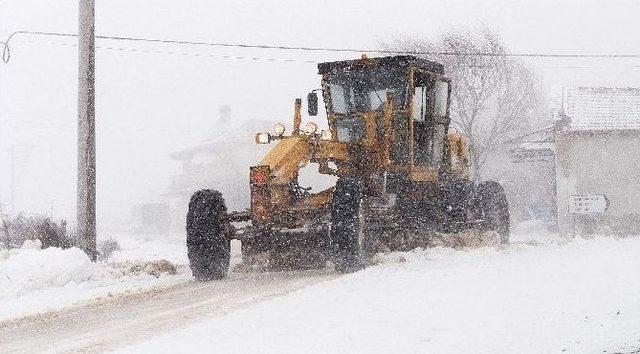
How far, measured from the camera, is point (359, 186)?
33.4 ft

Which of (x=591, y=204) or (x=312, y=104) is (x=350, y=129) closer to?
(x=312, y=104)

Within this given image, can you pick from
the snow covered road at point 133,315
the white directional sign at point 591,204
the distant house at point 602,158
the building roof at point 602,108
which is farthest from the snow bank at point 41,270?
the building roof at point 602,108

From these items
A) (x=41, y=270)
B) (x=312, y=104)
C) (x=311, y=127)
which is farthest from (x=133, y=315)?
(x=312, y=104)

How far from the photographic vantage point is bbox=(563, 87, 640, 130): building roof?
33625mm

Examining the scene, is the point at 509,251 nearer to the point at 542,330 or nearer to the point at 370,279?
the point at 370,279

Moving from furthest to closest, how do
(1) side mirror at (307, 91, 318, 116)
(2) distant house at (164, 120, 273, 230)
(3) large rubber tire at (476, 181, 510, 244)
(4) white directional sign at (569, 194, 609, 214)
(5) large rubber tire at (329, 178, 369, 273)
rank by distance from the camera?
1. (2) distant house at (164, 120, 273, 230)
2. (4) white directional sign at (569, 194, 609, 214)
3. (3) large rubber tire at (476, 181, 510, 244)
4. (1) side mirror at (307, 91, 318, 116)
5. (5) large rubber tire at (329, 178, 369, 273)

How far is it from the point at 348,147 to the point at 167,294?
4011 mm

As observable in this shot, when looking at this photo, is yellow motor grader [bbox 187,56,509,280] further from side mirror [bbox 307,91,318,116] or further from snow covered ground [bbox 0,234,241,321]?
snow covered ground [bbox 0,234,241,321]

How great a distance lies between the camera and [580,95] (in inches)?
1398

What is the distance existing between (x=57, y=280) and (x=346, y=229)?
3.83 m

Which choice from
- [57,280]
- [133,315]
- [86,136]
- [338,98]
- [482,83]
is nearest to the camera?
[133,315]

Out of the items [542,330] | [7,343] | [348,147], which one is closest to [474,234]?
[348,147]

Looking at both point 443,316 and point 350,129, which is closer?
point 443,316

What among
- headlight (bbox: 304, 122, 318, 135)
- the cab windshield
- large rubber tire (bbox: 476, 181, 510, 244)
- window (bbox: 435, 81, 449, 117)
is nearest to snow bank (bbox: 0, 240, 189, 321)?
headlight (bbox: 304, 122, 318, 135)
